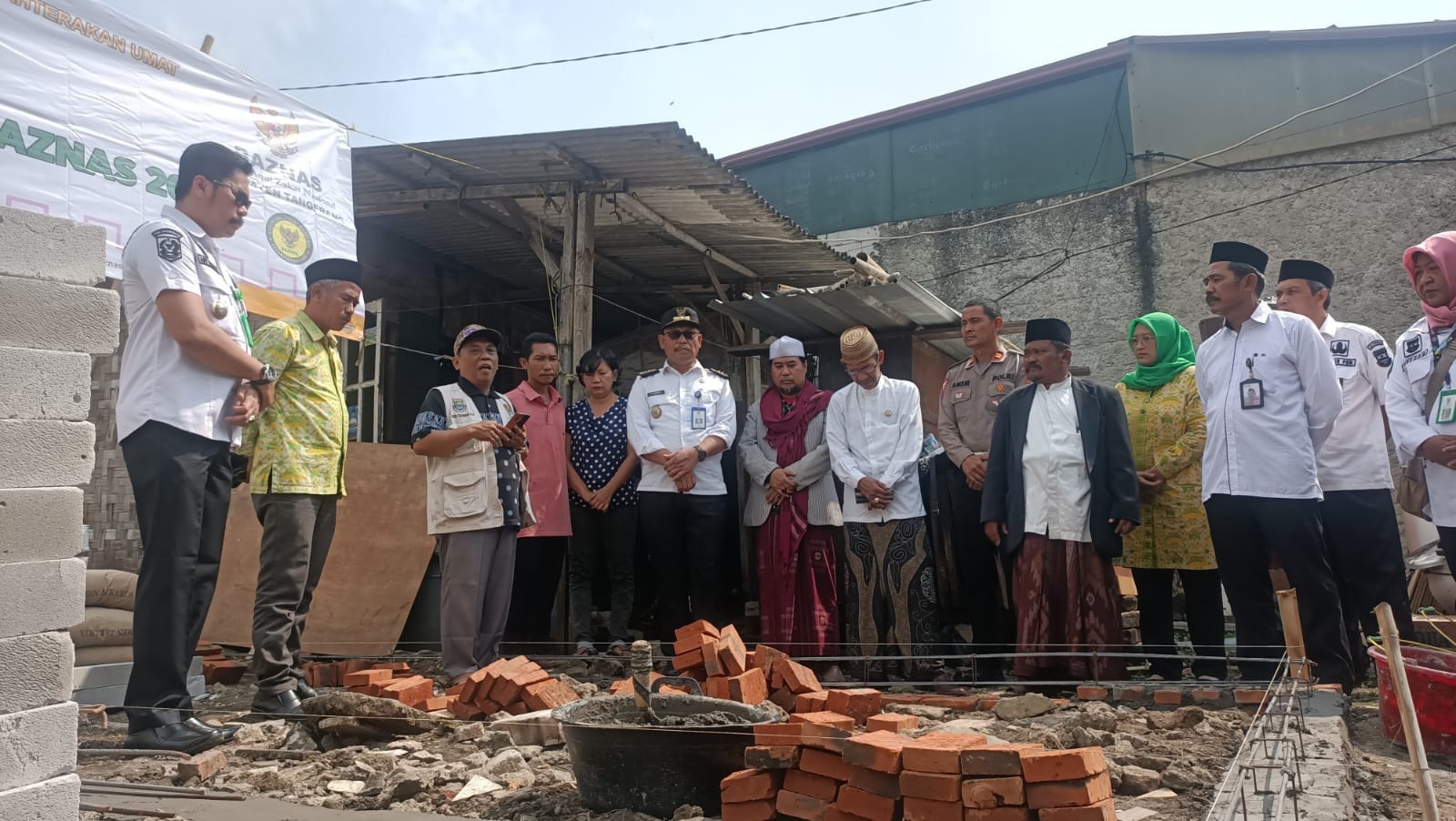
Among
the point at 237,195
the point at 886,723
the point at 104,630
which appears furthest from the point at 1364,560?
the point at 104,630

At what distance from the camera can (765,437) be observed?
589cm

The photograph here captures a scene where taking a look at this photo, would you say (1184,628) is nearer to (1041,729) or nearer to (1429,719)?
(1429,719)

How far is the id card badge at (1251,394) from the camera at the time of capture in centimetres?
437

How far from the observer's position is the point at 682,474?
5.52m

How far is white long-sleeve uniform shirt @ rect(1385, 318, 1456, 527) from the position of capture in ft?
13.0

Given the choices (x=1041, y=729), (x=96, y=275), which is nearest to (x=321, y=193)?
(x=96, y=275)

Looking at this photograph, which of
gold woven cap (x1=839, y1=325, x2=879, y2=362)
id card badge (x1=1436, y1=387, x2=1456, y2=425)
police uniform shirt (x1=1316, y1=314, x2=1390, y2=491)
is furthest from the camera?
gold woven cap (x1=839, y1=325, x2=879, y2=362)

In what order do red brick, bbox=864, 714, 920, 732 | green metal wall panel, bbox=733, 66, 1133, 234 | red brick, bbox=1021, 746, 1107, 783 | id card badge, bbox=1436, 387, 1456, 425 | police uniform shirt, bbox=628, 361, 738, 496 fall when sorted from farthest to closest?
green metal wall panel, bbox=733, 66, 1133, 234 → police uniform shirt, bbox=628, 361, 738, 496 → id card badge, bbox=1436, 387, 1456, 425 → red brick, bbox=864, 714, 920, 732 → red brick, bbox=1021, 746, 1107, 783

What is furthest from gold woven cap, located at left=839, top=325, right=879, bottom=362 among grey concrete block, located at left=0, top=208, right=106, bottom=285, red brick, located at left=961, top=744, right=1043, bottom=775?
grey concrete block, located at left=0, top=208, right=106, bottom=285

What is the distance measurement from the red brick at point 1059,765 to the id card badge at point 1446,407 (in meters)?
2.71

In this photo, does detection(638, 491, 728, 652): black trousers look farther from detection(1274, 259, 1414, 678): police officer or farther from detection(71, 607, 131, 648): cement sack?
detection(1274, 259, 1414, 678): police officer

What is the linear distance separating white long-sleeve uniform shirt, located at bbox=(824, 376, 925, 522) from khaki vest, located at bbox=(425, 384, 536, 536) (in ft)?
6.09

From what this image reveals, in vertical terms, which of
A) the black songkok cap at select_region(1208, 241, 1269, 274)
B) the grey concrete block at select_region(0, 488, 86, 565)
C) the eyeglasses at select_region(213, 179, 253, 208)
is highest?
the eyeglasses at select_region(213, 179, 253, 208)

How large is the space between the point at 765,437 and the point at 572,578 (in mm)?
1439
